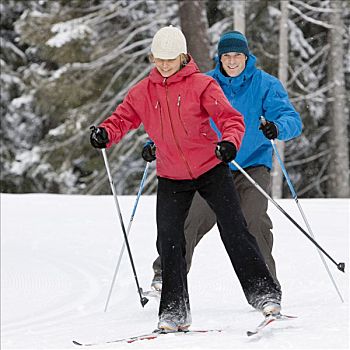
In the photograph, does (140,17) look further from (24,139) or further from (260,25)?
(24,139)

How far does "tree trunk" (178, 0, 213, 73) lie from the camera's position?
13.1m

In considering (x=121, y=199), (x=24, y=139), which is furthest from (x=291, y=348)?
(x=24, y=139)

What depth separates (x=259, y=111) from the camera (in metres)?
Answer: 5.02

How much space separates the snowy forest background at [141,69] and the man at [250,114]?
1130 centimetres

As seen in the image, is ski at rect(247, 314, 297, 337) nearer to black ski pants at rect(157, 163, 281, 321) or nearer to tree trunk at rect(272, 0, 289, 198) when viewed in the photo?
black ski pants at rect(157, 163, 281, 321)

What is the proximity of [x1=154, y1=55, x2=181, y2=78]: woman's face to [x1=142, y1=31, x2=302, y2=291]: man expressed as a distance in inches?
29.5

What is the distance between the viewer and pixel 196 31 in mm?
13141

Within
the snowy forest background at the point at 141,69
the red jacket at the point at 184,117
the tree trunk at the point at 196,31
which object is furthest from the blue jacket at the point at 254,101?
the snowy forest background at the point at 141,69

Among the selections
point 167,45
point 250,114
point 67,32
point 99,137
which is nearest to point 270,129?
point 250,114

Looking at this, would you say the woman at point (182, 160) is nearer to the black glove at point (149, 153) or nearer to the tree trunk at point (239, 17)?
the black glove at point (149, 153)

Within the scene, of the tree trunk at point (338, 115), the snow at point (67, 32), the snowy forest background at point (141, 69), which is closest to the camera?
the snow at point (67, 32)

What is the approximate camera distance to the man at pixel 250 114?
4.96 m

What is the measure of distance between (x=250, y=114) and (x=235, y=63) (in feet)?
1.08

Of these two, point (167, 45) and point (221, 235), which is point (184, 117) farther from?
point (221, 235)
